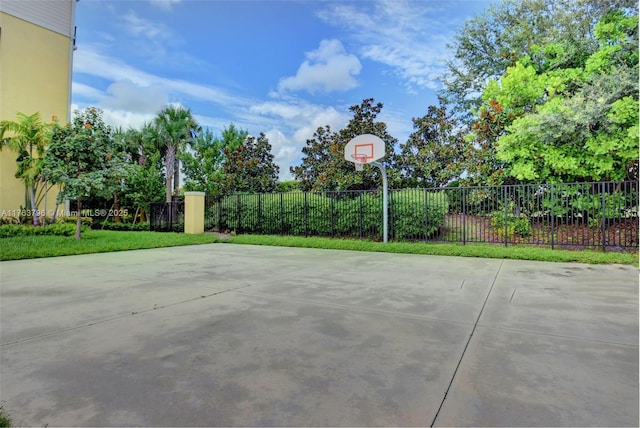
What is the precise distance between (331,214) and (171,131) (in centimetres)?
1323

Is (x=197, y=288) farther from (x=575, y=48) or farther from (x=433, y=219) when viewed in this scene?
(x=575, y=48)

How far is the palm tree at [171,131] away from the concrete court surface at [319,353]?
54.3 ft

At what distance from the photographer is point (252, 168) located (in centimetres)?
1759

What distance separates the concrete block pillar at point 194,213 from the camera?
13.3 meters

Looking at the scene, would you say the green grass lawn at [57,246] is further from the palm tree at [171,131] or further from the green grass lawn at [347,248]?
the palm tree at [171,131]

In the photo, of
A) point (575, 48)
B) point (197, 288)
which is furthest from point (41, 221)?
point (575, 48)

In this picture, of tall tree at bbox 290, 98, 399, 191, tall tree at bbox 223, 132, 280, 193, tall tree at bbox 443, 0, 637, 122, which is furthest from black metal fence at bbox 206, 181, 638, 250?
tall tree at bbox 223, 132, 280, 193

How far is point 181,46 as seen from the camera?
1102 centimetres

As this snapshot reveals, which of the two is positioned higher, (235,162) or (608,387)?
(235,162)

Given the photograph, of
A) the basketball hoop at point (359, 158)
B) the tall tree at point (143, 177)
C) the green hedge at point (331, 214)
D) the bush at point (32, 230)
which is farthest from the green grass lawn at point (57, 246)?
the tall tree at point (143, 177)

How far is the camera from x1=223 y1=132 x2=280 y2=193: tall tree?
57.5ft

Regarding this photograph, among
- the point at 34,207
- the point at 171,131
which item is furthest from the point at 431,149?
the point at 34,207

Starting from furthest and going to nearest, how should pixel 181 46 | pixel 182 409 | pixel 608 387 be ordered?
pixel 181 46 → pixel 608 387 → pixel 182 409

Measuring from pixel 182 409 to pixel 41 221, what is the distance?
599 inches
